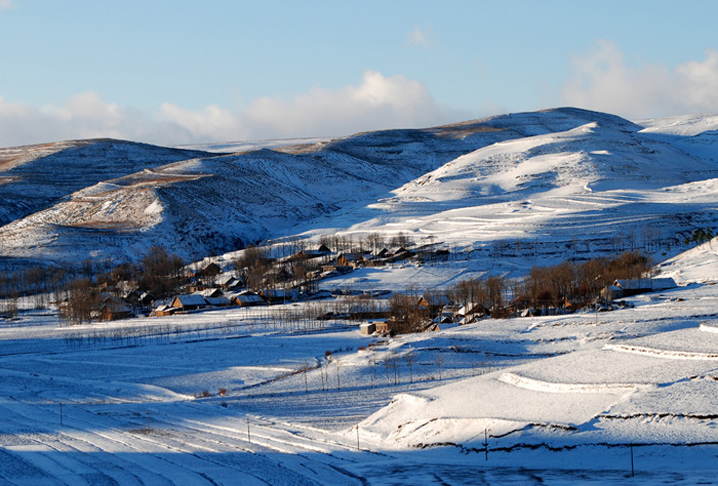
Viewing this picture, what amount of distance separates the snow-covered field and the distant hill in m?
53.4

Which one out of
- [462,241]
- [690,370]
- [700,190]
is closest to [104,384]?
[690,370]

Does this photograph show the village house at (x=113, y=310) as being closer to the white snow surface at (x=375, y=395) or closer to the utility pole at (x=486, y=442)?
the white snow surface at (x=375, y=395)

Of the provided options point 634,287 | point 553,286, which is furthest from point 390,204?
point 634,287

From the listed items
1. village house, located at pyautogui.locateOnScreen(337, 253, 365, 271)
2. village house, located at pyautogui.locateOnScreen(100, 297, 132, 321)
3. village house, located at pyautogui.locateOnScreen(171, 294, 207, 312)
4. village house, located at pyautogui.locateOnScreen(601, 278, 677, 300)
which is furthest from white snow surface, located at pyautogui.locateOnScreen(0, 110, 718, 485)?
village house, located at pyautogui.locateOnScreen(337, 253, 365, 271)

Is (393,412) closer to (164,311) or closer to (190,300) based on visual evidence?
(164,311)

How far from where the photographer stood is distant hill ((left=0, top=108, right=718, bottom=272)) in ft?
350

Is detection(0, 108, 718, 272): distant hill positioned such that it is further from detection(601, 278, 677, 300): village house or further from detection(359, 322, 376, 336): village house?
detection(359, 322, 376, 336): village house

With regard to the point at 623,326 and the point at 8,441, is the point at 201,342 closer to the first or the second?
the point at 623,326

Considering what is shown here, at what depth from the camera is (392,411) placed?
81.3 feet

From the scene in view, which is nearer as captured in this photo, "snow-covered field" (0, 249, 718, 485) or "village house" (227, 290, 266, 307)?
"snow-covered field" (0, 249, 718, 485)

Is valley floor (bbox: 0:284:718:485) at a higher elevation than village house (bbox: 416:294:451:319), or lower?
lower

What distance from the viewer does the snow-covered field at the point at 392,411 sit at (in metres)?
18.4

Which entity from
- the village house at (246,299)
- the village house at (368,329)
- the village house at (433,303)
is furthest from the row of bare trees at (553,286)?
the village house at (246,299)

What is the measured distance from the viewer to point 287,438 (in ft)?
75.5
